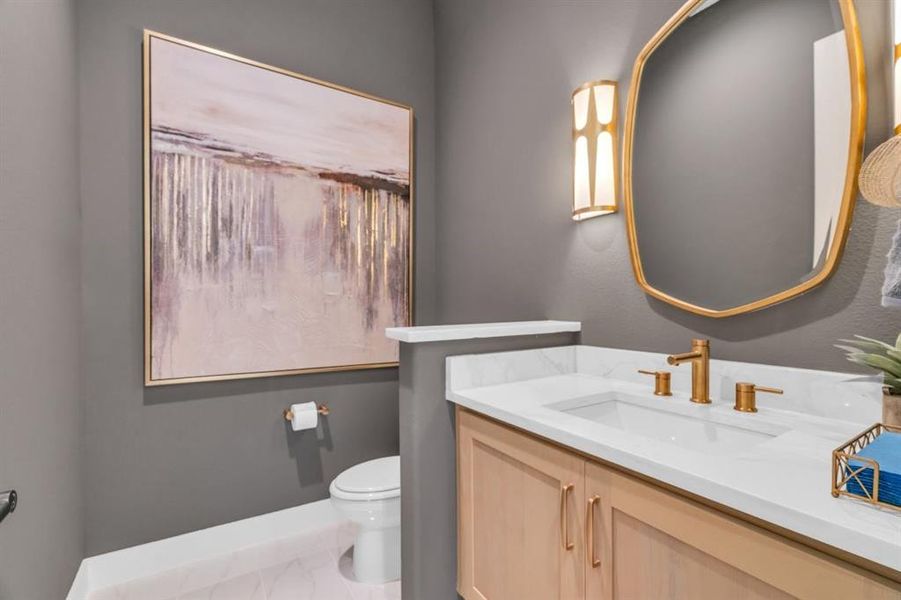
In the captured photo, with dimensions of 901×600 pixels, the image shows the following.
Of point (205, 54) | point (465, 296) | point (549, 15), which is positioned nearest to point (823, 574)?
point (465, 296)

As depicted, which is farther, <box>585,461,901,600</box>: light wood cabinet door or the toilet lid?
the toilet lid

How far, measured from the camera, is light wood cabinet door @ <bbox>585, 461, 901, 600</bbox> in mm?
580

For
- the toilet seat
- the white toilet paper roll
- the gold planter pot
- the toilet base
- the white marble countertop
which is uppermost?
the gold planter pot

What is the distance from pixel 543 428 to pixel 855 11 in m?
1.22

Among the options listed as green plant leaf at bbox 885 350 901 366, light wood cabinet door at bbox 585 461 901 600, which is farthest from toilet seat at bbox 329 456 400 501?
green plant leaf at bbox 885 350 901 366

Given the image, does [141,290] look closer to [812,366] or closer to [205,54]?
[205,54]

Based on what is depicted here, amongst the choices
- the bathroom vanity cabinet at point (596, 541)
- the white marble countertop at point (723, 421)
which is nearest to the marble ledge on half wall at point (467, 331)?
the white marble countertop at point (723, 421)

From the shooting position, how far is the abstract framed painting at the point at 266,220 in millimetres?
1812

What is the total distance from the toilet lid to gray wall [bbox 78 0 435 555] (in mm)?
391

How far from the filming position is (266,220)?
2.02m

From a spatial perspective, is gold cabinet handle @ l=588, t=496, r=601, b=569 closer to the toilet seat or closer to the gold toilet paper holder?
the toilet seat

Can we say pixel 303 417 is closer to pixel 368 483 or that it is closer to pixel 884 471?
pixel 368 483

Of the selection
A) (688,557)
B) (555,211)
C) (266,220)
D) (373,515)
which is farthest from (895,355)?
(266,220)

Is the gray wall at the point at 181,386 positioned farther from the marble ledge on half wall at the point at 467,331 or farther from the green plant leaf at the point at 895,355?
the green plant leaf at the point at 895,355
